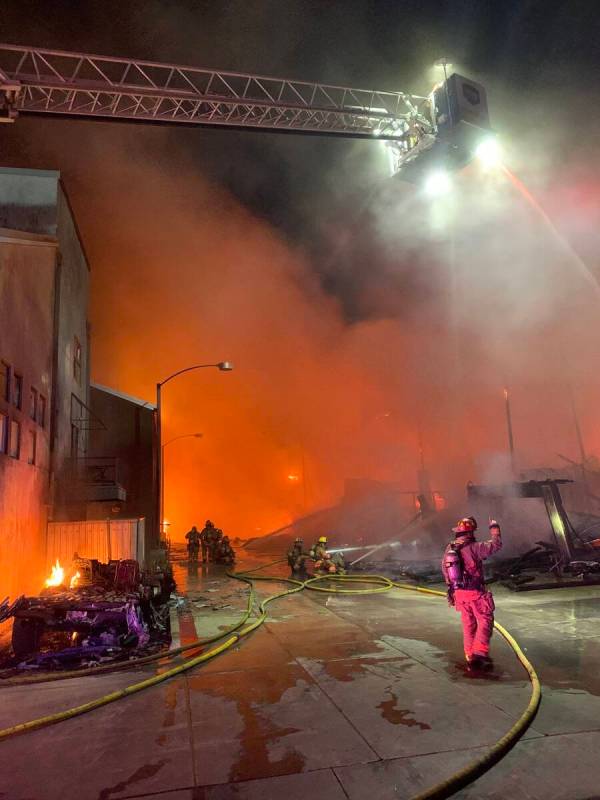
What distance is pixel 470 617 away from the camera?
569 centimetres

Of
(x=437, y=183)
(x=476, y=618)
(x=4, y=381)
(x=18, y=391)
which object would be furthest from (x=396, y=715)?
(x=437, y=183)

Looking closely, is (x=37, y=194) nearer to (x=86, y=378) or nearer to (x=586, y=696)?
(x=86, y=378)

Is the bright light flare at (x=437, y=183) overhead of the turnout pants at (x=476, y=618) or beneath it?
overhead

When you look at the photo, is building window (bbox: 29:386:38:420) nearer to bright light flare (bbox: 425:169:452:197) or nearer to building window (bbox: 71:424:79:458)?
building window (bbox: 71:424:79:458)

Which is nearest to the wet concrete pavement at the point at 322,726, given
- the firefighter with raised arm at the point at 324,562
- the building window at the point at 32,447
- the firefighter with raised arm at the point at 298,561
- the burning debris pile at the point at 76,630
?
the burning debris pile at the point at 76,630

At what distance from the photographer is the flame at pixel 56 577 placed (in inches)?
423

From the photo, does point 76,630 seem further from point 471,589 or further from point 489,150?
point 489,150

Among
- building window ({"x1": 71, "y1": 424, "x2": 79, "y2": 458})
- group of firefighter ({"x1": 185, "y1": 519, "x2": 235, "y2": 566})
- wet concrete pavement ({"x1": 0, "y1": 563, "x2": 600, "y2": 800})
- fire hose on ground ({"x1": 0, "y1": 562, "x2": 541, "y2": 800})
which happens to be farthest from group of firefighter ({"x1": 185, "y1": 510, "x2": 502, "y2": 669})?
group of firefighter ({"x1": 185, "y1": 519, "x2": 235, "y2": 566})

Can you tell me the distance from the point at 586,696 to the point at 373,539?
25009 mm

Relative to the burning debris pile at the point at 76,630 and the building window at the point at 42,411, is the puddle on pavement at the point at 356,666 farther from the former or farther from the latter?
the building window at the point at 42,411

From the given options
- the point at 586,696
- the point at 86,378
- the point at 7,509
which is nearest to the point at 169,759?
the point at 586,696

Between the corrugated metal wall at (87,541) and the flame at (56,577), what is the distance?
1.26 feet

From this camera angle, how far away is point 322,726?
4.15 meters

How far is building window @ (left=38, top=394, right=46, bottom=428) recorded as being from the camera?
1181 centimetres
